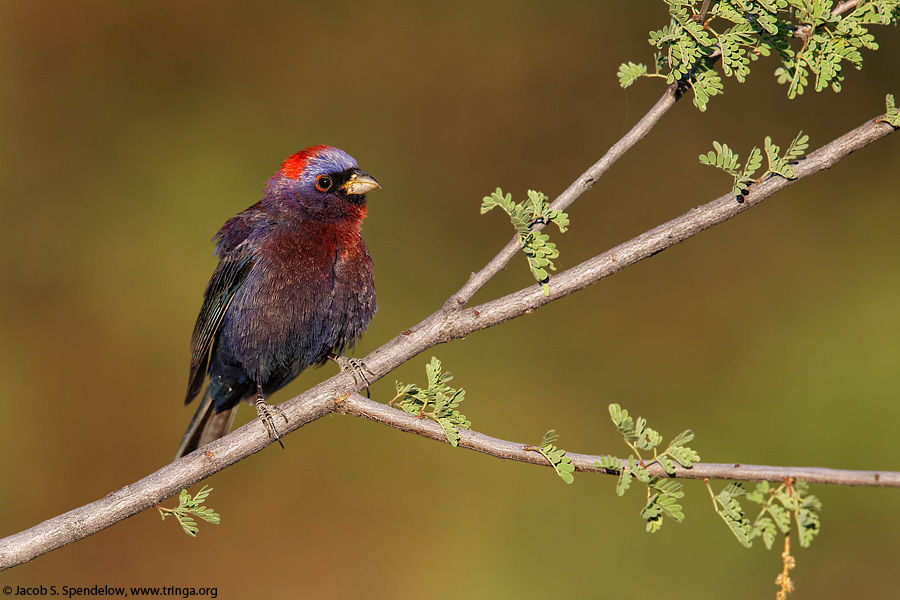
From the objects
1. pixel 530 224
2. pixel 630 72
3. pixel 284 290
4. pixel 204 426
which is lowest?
pixel 530 224

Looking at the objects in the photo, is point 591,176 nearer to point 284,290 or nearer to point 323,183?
point 284,290

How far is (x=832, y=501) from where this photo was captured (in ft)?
16.8

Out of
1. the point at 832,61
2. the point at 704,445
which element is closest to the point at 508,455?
the point at 832,61

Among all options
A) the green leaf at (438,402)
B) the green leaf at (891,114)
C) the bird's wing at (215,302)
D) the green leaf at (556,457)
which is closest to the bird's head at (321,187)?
the bird's wing at (215,302)

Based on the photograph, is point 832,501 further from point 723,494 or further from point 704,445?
point 723,494

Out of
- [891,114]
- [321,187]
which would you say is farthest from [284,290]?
[891,114]

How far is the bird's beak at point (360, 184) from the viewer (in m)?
4.08

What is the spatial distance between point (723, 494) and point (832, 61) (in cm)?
141

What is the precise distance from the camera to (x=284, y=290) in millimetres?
3787

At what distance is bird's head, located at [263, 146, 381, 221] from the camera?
160 inches

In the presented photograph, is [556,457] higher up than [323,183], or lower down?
lower down

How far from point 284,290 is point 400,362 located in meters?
1.10

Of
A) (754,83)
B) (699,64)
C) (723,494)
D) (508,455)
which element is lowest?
(723,494)

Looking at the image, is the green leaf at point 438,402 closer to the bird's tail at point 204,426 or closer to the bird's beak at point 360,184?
the bird's beak at point 360,184
